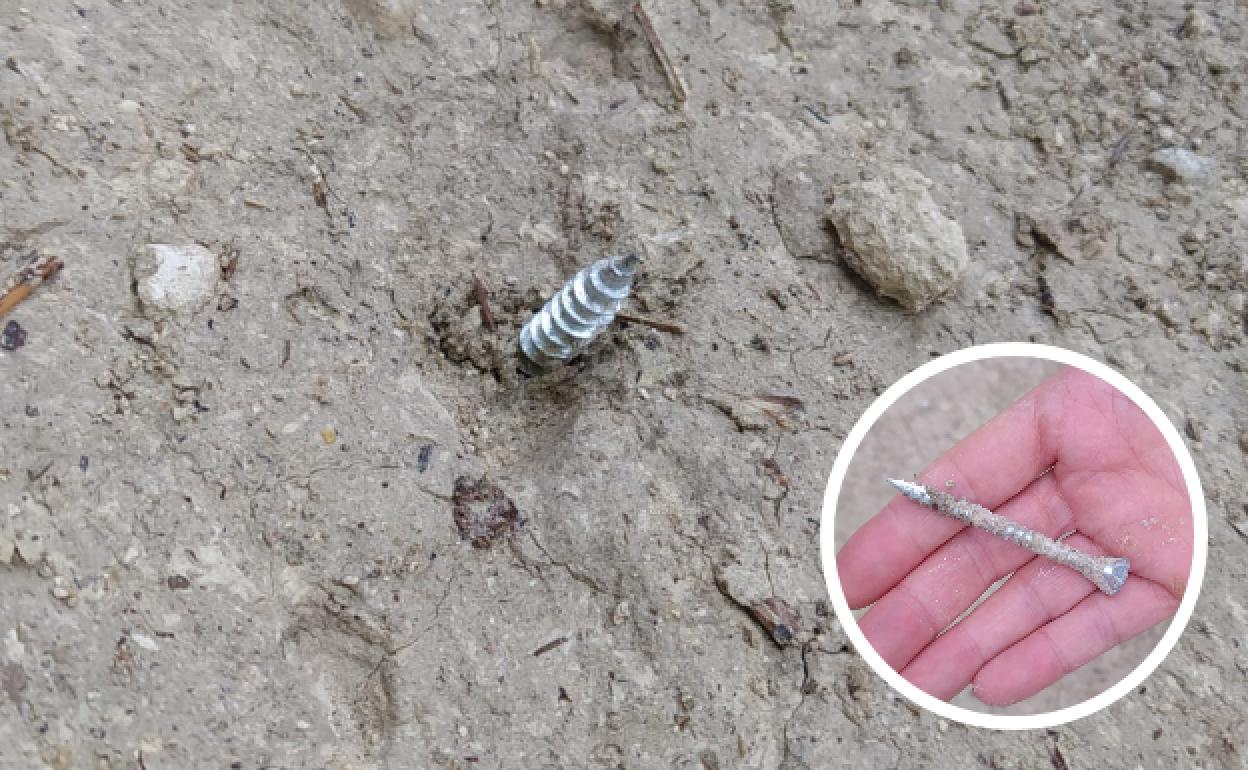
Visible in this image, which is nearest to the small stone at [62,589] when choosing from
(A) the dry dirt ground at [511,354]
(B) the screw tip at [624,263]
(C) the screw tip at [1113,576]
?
(A) the dry dirt ground at [511,354]

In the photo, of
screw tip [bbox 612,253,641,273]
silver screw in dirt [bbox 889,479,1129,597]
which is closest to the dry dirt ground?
silver screw in dirt [bbox 889,479,1129,597]

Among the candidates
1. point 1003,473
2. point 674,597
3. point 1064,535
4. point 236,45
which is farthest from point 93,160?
point 1064,535

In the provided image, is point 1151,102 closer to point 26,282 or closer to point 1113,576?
point 1113,576

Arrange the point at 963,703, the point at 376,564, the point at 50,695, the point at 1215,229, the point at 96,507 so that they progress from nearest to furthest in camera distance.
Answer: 1. the point at 50,695
2. the point at 96,507
3. the point at 376,564
4. the point at 963,703
5. the point at 1215,229

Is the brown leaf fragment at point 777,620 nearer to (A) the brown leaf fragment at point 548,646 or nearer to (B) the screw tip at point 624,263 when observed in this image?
(A) the brown leaf fragment at point 548,646

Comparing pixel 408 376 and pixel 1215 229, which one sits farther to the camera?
pixel 1215 229

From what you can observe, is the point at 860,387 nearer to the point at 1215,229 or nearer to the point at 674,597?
the point at 674,597

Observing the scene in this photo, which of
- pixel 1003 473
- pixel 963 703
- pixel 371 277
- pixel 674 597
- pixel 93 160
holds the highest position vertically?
pixel 93 160
